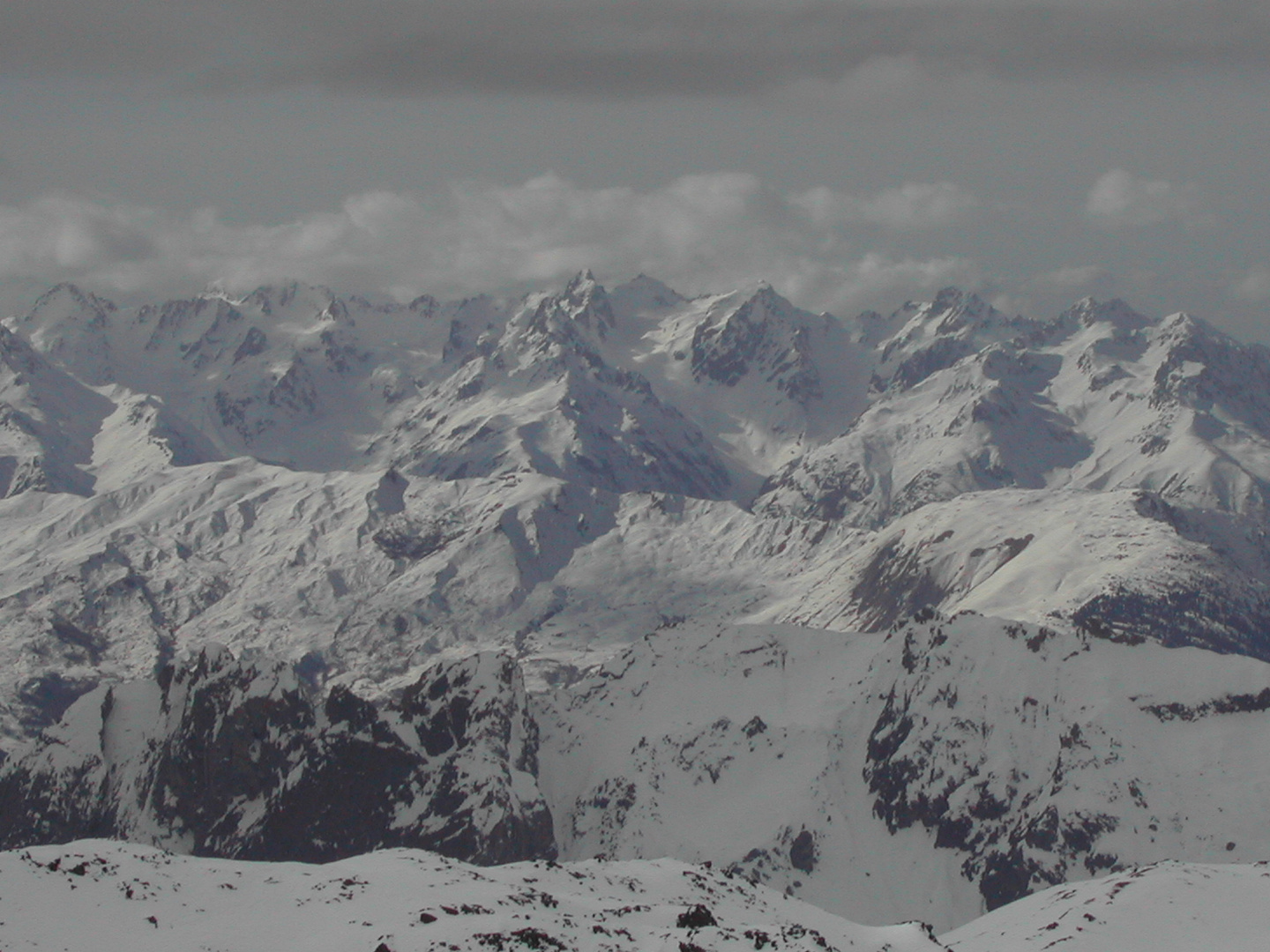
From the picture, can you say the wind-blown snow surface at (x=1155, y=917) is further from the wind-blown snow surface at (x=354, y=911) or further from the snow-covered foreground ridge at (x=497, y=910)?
the wind-blown snow surface at (x=354, y=911)

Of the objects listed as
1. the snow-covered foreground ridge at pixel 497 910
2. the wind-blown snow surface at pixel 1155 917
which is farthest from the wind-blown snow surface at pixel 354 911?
the wind-blown snow surface at pixel 1155 917

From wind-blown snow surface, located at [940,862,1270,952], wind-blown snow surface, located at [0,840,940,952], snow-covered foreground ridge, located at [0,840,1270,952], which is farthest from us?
wind-blown snow surface, located at [940,862,1270,952]

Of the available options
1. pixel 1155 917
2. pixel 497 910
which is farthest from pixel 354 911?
pixel 1155 917

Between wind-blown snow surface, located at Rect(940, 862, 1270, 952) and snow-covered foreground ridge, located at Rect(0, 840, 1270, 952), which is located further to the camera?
wind-blown snow surface, located at Rect(940, 862, 1270, 952)

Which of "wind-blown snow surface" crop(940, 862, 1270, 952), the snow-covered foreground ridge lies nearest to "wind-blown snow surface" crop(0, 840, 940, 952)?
the snow-covered foreground ridge

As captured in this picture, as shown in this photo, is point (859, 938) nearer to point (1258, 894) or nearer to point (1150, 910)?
point (1150, 910)

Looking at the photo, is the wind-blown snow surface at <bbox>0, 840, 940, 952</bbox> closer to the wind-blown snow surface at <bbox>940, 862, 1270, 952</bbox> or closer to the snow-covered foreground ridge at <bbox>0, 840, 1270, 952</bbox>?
the snow-covered foreground ridge at <bbox>0, 840, 1270, 952</bbox>
